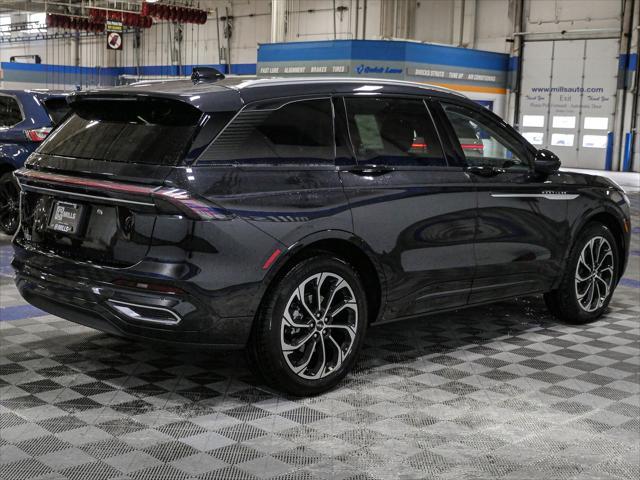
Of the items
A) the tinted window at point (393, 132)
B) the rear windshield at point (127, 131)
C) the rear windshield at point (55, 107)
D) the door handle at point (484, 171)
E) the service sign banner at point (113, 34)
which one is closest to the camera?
the rear windshield at point (127, 131)

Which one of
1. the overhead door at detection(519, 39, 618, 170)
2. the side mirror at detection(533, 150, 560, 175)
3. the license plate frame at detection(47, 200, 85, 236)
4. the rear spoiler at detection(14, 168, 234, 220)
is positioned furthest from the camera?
the overhead door at detection(519, 39, 618, 170)

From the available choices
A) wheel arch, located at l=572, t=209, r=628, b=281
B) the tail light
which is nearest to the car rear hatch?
wheel arch, located at l=572, t=209, r=628, b=281

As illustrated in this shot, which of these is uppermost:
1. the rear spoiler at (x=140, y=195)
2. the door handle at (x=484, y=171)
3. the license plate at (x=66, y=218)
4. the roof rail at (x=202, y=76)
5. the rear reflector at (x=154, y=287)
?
the roof rail at (x=202, y=76)

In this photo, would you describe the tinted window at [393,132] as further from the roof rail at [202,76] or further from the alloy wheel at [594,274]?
the alloy wheel at [594,274]

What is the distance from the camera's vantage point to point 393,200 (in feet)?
14.4

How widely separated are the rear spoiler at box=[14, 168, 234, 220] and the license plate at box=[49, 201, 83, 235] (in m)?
0.06

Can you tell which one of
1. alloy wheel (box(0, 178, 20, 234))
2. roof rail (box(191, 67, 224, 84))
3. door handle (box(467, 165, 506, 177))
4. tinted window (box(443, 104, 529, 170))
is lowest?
alloy wheel (box(0, 178, 20, 234))

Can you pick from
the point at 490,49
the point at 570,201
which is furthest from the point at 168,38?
the point at 570,201

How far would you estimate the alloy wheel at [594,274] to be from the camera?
19.1ft

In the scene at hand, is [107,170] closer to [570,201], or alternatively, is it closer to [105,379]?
[105,379]

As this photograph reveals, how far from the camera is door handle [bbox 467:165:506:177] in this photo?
192 inches

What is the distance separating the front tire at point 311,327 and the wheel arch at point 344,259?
0.16 feet

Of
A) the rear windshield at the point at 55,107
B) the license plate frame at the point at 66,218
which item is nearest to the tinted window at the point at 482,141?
the license plate frame at the point at 66,218

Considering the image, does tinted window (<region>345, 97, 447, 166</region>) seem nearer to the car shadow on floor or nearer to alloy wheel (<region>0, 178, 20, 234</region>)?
the car shadow on floor
